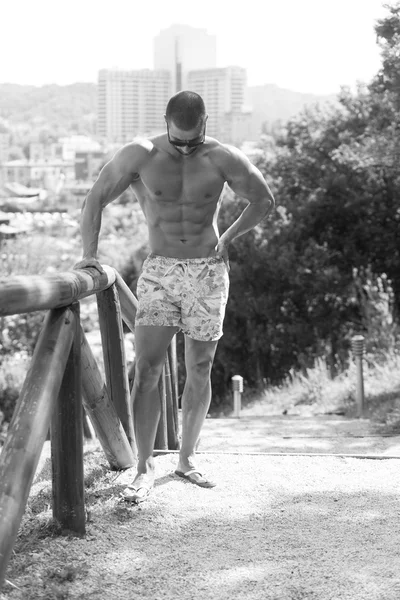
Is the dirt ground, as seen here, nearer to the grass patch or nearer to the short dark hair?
the short dark hair

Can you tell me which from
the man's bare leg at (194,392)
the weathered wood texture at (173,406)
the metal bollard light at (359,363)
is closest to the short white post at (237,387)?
the metal bollard light at (359,363)

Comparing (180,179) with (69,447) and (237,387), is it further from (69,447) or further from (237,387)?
(237,387)

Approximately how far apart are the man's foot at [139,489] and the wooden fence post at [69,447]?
0.48 metres

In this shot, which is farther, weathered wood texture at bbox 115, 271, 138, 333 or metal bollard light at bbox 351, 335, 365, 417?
metal bollard light at bbox 351, 335, 365, 417

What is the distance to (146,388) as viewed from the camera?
420 cm

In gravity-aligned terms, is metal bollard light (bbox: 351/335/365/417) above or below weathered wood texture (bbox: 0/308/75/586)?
below

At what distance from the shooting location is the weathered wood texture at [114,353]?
4.38 m

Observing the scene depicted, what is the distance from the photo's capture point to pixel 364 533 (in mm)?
3572

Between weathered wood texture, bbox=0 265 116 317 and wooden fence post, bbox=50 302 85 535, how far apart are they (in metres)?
0.11

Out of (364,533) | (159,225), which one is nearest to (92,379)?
(159,225)

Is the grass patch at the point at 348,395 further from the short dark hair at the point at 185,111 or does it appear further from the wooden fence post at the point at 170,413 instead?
the short dark hair at the point at 185,111

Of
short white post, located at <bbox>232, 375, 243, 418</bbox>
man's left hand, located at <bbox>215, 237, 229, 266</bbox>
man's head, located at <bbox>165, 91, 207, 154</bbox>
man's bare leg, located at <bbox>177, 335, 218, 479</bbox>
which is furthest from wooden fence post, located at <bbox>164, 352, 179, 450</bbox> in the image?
short white post, located at <bbox>232, 375, 243, 418</bbox>

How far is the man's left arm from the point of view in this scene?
418cm

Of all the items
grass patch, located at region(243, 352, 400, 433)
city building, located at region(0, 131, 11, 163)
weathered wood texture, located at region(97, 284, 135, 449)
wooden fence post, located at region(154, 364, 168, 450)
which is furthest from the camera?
city building, located at region(0, 131, 11, 163)
